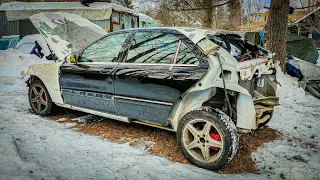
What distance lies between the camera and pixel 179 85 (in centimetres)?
300

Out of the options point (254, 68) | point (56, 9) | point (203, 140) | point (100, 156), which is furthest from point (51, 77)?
point (56, 9)

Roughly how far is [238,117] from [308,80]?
20.1ft

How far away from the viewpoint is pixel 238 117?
2973 millimetres

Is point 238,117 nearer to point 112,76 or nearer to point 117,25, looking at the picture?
point 112,76

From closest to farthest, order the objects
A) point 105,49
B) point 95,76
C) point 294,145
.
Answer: point 294,145 < point 95,76 < point 105,49

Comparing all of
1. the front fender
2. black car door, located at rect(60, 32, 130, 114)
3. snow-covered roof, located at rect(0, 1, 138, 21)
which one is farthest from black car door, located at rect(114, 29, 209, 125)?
snow-covered roof, located at rect(0, 1, 138, 21)

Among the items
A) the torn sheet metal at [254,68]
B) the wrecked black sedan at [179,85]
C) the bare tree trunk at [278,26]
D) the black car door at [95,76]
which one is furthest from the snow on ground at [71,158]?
the bare tree trunk at [278,26]

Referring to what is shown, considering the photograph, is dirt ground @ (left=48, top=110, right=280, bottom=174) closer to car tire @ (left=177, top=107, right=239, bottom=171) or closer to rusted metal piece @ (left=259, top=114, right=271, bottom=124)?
car tire @ (left=177, top=107, right=239, bottom=171)

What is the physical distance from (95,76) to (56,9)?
489 inches

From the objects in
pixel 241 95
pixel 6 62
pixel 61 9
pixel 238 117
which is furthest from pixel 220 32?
pixel 61 9

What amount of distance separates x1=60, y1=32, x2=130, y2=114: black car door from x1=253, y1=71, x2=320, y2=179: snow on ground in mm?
2306

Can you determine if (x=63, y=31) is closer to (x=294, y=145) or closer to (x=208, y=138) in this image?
(x=208, y=138)

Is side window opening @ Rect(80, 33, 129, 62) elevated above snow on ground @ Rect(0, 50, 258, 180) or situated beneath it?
elevated above

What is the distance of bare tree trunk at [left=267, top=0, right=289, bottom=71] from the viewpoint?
22.8 feet
